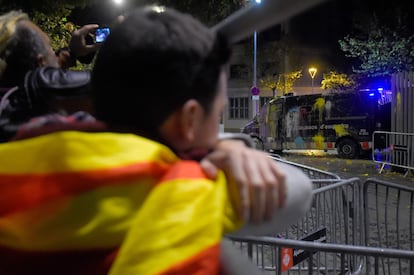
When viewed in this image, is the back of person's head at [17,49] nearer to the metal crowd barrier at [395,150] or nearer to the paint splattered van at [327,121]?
the metal crowd barrier at [395,150]

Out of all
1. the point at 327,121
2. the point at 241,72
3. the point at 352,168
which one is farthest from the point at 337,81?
the point at 352,168

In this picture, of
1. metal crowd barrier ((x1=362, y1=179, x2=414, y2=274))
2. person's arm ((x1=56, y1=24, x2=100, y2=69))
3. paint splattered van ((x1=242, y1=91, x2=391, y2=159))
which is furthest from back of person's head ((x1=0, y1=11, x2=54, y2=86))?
paint splattered van ((x1=242, y1=91, x2=391, y2=159))

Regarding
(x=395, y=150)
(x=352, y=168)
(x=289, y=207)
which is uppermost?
(x=289, y=207)

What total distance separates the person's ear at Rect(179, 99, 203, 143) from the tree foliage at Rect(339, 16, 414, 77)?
603 inches

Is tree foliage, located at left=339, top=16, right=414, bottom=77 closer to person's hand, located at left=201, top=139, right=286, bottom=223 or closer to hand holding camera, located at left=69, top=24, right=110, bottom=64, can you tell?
hand holding camera, located at left=69, top=24, right=110, bottom=64

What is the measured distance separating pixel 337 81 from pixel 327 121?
1175 centimetres

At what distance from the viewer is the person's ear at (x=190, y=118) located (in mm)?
876

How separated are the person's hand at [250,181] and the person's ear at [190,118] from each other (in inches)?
2.2

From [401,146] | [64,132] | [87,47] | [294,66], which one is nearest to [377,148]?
[401,146]

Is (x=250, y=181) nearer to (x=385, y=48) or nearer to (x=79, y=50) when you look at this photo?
(x=79, y=50)

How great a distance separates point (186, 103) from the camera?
2.87ft

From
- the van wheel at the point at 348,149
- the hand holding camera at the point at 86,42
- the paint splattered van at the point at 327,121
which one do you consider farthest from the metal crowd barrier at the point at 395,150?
the hand holding camera at the point at 86,42

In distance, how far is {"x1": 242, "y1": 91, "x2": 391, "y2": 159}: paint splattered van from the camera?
661 inches

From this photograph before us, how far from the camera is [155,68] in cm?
85
